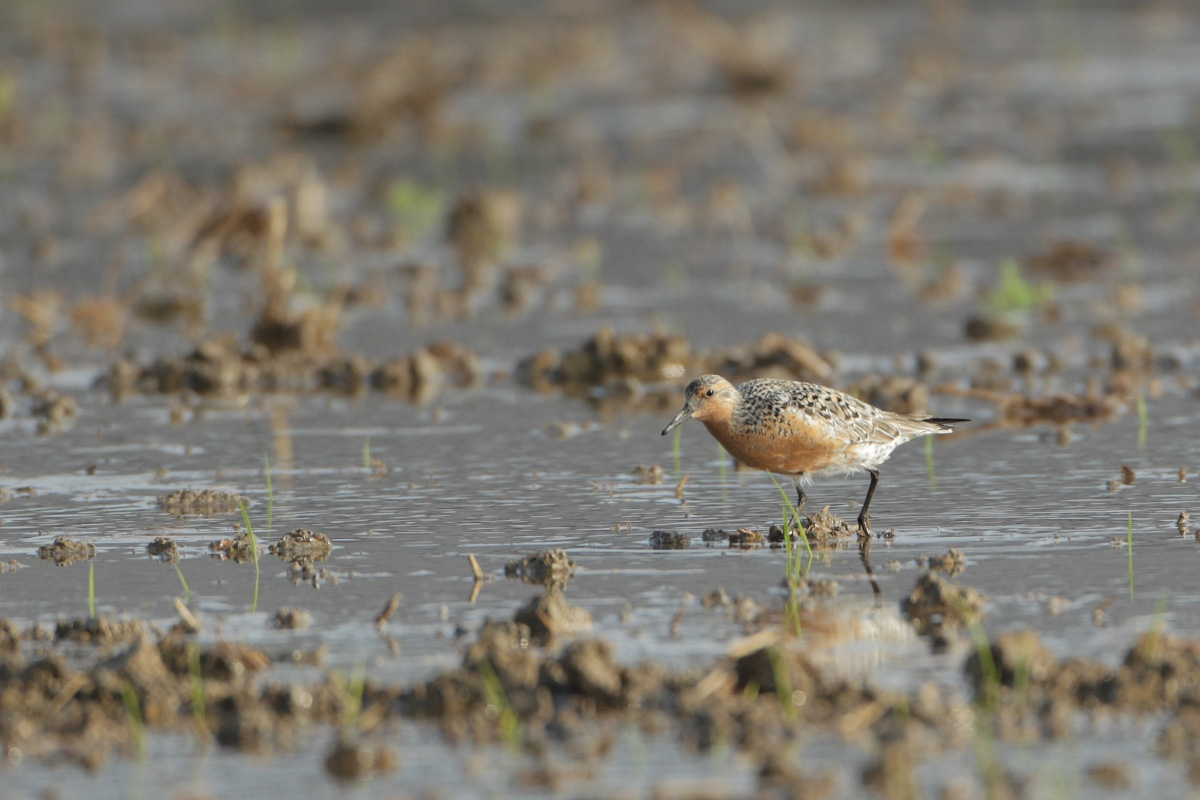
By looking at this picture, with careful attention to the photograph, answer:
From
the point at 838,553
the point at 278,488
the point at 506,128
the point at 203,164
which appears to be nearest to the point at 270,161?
the point at 203,164

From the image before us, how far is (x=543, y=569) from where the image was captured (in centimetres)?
817

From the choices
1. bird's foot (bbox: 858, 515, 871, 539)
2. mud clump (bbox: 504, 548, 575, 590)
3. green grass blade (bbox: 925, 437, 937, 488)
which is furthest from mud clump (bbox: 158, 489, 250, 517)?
green grass blade (bbox: 925, 437, 937, 488)

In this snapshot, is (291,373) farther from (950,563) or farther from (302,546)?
(950,563)

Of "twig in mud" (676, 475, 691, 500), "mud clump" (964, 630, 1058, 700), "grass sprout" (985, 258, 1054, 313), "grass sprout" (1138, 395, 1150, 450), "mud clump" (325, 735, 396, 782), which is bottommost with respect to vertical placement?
"mud clump" (325, 735, 396, 782)

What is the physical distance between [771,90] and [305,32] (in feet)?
31.9

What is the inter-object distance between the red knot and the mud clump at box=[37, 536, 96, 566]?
2.80 meters

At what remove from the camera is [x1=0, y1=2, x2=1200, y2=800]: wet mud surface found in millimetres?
6348

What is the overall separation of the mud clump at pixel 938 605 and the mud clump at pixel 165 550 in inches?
131

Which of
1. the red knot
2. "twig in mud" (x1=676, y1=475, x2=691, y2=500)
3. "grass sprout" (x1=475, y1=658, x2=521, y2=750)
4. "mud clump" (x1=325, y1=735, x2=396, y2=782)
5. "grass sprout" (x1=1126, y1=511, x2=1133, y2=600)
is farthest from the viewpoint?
"twig in mud" (x1=676, y1=475, x2=691, y2=500)

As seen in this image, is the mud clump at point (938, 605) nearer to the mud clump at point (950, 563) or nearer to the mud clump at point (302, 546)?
the mud clump at point (950, 563)

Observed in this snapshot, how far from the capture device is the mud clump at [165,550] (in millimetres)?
8678

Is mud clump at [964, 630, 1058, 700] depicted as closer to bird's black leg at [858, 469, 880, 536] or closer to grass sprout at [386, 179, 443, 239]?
bird's black leg at [858, 469, 880, 536]

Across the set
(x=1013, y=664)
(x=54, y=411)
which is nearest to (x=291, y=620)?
(x=1013, y=664)

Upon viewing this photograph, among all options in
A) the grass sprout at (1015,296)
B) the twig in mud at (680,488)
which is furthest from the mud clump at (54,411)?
the grass sprout at (1015,296)
